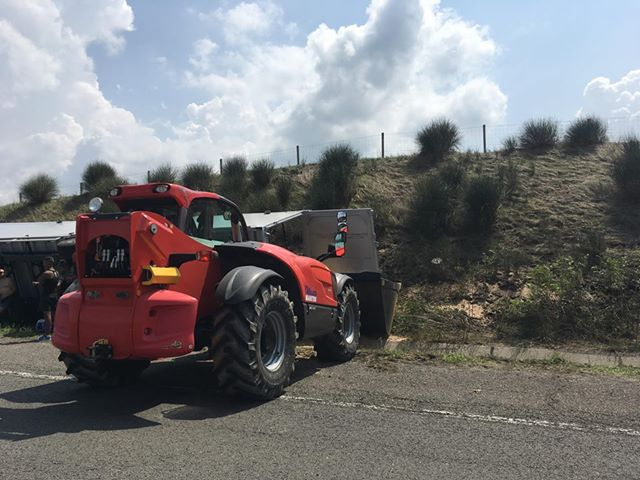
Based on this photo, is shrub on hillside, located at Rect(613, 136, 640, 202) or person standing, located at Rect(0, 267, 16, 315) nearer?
person standing, located at Rect(0, 267, 16, 315)

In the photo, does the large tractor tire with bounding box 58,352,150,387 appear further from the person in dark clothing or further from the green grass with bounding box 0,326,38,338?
the green grass with bounding box 0,326,38,338

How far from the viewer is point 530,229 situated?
14.7 m

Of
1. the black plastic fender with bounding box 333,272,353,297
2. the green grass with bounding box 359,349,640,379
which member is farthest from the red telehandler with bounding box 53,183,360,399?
the green grass with bounding box 359,349,640,379

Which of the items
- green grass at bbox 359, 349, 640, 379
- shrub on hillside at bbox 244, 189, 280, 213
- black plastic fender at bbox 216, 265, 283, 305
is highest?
shrub on hillside at bbox 244, 189, 280, 213

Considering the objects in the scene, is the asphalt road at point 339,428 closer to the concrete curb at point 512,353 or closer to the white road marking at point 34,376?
the white road marking at point 34,376

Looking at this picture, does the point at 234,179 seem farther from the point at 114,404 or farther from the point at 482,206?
the point at 114,404

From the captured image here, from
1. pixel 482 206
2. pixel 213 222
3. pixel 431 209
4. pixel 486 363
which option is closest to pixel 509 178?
pixel 482 206

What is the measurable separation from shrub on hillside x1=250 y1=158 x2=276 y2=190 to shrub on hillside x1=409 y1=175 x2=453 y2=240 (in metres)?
7.39

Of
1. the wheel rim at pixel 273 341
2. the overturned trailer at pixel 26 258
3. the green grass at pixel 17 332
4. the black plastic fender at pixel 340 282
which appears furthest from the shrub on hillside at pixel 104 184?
the wheel rim at pixel 273 341

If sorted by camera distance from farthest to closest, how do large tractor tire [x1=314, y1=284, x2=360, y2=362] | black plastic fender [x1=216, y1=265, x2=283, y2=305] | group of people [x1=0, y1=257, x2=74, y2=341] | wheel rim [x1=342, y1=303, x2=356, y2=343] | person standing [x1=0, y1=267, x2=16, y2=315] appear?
person standing [x1=0, y1=267, x2=16, y2=315], group of people [x1=0, y1=257, x2=74, y2=341], wheel rim [x1=342, y1=303, x2=356, y2=343], large tractor tire [x1=314, y1=284, x2=360, y2=362], black plastic fender [x1=216, y1=265, x2=283, y2=305]

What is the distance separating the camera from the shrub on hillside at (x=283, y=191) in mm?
19800

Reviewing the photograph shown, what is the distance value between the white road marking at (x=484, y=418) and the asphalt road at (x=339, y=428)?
2 cm

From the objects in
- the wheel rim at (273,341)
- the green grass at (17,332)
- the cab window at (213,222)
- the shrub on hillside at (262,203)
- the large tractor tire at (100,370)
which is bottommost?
the green grass at (17,332)

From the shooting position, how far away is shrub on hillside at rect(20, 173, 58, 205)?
26750 millimetres
